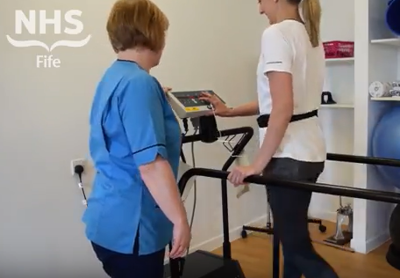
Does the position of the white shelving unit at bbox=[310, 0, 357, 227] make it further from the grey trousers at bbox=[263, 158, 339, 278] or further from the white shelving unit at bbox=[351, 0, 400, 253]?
the grey trousers at bbox=[263, 158, 339, 278]

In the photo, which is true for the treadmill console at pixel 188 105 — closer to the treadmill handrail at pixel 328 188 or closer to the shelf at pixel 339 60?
the treadmill handrail at pixel 328 188

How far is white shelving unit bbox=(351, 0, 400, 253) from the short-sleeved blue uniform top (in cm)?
210

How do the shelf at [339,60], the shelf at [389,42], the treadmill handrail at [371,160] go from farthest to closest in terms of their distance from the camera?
the shelf at [339,60]
the shelf at [389,42]
the treadmill handrail at [371,160]

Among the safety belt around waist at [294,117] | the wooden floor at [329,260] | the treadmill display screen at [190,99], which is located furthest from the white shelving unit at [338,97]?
the safety belt around waist at [294,117]

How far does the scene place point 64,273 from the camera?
2.80m

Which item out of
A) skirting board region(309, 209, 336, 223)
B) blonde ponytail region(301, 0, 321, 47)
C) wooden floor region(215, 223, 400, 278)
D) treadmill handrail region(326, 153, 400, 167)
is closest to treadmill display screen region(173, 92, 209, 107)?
blonde ponytail region(301, 0, 321, 47)

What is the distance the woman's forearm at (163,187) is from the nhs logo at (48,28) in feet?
4.78


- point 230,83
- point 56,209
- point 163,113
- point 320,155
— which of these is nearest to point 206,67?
point 230,83

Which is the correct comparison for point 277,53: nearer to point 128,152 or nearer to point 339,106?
point 128,152

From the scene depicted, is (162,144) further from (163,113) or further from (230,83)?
(230,83)

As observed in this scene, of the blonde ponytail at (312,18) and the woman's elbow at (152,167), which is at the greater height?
the blonde ponytail at (312,18)

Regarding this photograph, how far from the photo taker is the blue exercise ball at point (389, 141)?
3.05 metres

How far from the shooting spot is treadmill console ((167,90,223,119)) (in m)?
2.01

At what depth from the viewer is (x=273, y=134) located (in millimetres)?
1763
